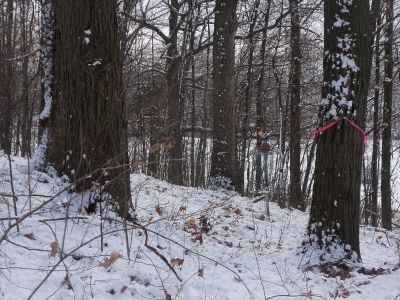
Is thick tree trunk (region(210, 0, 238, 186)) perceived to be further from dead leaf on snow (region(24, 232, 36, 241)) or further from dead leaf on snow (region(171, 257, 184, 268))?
dead leaf on snow (region(24, 232, 36, 241))

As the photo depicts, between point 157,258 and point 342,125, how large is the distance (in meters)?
2.32

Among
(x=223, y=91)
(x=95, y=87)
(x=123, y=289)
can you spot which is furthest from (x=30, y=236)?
(x=223, y=91)

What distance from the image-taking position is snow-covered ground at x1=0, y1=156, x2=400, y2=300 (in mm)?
2969

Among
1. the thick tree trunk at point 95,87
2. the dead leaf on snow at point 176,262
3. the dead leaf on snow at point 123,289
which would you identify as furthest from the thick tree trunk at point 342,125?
the dead leaf on snow at point 123,289

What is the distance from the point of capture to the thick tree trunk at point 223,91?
8.97m

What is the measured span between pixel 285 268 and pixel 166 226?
1.38m

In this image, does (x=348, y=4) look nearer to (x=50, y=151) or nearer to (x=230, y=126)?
(x=50, y=151)

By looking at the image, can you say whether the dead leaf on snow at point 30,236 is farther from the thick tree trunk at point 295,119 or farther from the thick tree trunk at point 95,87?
the thick tree trunk at point 295,119

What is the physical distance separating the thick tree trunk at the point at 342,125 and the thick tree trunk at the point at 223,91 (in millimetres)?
4267

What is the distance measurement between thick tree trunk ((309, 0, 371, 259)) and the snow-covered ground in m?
0.42

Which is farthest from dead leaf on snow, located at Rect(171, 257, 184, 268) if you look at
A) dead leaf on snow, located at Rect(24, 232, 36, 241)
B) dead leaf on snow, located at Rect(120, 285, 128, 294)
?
dead leaf on snow, located at Rect(24, 232, 36, 241)

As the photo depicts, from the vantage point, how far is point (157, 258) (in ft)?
12.9

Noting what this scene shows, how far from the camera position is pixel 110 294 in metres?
3.01

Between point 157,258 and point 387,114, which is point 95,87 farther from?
point 387,114
